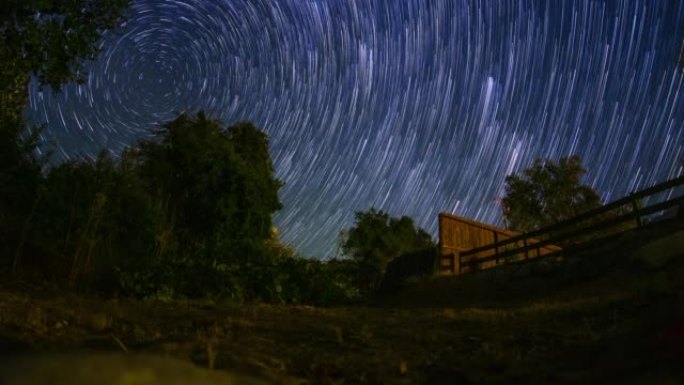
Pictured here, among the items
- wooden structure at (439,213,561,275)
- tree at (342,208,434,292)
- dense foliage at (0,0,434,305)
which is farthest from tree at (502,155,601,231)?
dense foliage at (0,0,434,305)

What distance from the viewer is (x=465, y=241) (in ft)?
70.2

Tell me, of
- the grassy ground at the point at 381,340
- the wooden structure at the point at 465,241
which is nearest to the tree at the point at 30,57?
the grassy ground at the point at 381,340

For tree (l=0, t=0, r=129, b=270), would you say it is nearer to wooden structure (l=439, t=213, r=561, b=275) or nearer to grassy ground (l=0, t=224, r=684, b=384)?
grassy ground (l=0, t=224, r=684, b=384)

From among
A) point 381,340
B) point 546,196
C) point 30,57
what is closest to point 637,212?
point 381,340

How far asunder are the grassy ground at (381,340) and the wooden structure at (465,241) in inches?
444

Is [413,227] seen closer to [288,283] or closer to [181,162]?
[181,162]

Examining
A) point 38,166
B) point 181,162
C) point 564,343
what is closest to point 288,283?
point 38,166

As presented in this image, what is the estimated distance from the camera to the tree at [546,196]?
42188mm

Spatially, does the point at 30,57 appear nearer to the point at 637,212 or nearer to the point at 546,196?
the point at 637,212

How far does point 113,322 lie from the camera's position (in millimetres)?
6879

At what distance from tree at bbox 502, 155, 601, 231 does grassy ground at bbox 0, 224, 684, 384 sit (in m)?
35.7

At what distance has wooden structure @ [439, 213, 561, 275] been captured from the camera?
2002cm

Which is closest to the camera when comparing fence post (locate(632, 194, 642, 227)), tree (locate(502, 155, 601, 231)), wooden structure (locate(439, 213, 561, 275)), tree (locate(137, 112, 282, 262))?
fence post (locate(632, 194, 642, 227))

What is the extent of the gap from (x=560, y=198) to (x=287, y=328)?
38609mm
